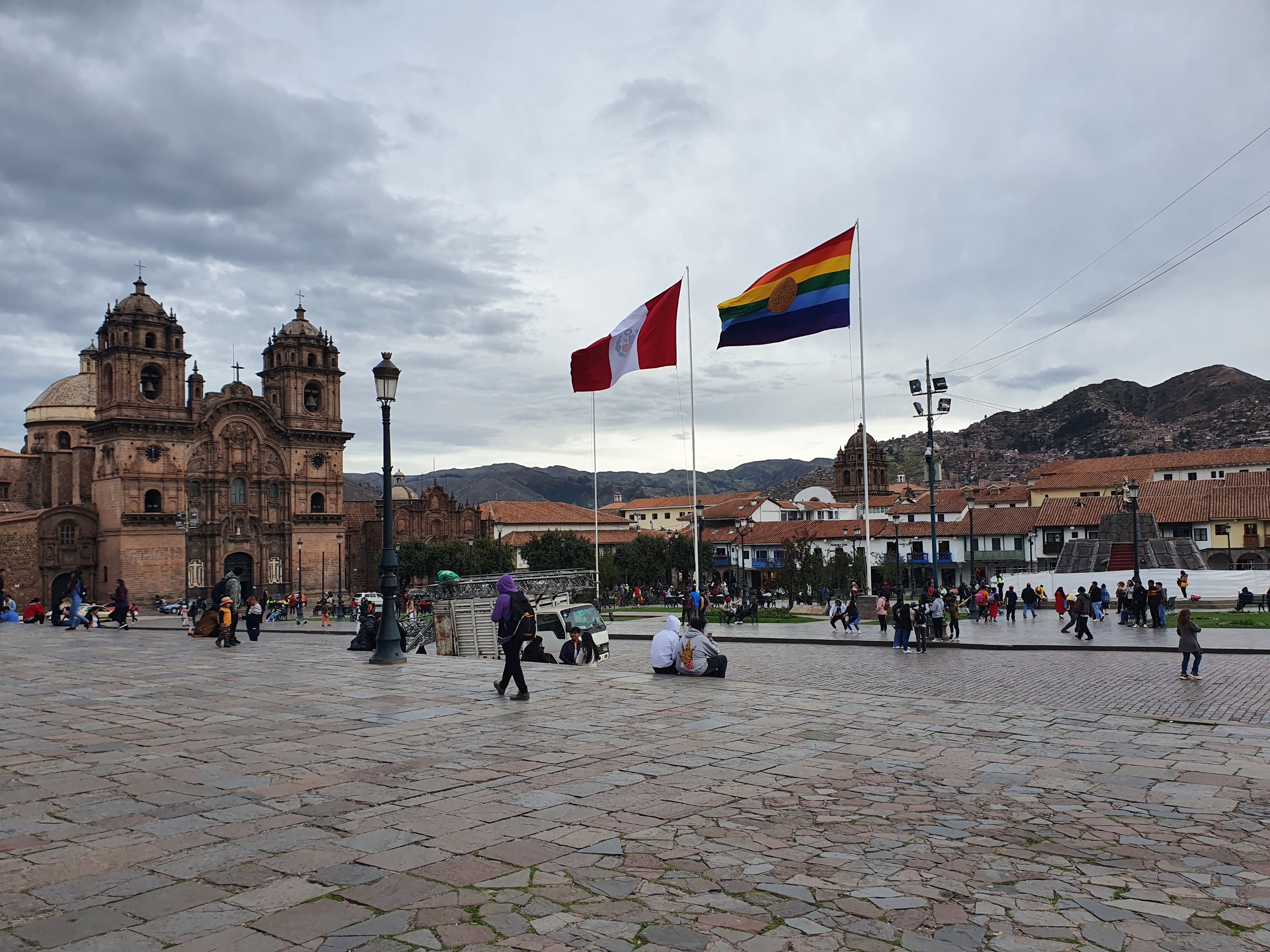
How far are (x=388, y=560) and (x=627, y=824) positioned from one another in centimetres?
1014

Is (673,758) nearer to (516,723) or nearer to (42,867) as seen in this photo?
(516,723)

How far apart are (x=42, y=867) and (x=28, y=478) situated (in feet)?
254

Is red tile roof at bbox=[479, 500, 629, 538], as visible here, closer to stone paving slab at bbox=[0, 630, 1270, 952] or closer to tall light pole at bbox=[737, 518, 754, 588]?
tall light pole at bbox=[737, 518, 754, 588]

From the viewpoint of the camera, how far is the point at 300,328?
70.3 m

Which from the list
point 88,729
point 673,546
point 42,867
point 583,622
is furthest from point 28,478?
point 42,867

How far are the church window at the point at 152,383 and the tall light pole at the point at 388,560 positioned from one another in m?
53.3

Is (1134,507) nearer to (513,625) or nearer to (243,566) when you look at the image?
(513,625)

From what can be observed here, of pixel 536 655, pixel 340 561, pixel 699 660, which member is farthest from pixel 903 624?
pixel 340 561

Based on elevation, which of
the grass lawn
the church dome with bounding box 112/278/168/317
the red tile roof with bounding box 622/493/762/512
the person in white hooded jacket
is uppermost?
the church dome with bounding box 112/278/168/317

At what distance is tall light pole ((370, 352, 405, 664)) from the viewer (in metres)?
15.3

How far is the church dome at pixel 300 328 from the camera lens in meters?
69.9

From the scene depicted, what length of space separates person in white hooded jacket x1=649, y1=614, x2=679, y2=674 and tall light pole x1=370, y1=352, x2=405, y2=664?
4309 millimetres

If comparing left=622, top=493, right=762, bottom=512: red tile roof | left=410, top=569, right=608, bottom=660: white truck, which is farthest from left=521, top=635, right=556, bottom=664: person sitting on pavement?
left=622, top=493, right=762, bottom=512: red tile roof

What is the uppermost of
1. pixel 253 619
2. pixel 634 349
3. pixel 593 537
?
pixel 634 349
